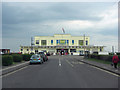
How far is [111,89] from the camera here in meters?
8.55

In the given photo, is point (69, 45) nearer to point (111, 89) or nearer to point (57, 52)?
point (57, 52)

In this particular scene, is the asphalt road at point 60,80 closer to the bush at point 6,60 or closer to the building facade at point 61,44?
the bush at point 6,60

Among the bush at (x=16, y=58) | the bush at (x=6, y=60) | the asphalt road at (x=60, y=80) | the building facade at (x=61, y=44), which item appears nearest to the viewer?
the asphalt road at (x=60, y=80)

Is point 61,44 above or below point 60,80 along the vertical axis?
above

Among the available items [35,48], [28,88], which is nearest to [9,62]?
[28,88]

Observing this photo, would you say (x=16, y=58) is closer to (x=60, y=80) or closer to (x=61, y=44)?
(x=60, y=80)

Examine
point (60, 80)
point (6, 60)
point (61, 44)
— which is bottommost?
point (60, 80)

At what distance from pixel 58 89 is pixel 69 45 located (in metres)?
81.9

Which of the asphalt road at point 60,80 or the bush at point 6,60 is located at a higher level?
the bush at point 6,60

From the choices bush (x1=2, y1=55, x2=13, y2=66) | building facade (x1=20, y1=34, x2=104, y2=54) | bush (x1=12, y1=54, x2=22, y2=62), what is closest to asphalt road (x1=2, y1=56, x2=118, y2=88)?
bush (x1=2, y1=55, x2=13, y2=66)

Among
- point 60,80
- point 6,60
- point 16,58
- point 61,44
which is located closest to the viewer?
point 60,80

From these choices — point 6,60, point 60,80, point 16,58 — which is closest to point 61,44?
point 16,58

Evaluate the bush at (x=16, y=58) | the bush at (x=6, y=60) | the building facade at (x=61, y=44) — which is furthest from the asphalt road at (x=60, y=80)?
the building facade at (x=61, y=44)

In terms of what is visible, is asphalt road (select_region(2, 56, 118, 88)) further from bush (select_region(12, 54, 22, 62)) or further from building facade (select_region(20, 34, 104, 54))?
building facade (select_region(20, 34, 104, 54))
